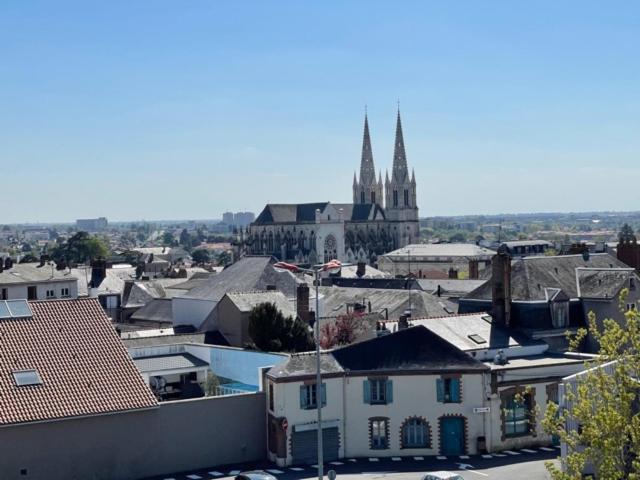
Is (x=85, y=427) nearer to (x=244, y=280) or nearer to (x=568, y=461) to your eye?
(x=568, y=461)

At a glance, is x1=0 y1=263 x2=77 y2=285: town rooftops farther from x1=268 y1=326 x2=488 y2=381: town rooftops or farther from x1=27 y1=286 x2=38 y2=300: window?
x1=268 y1=326 x2=488 y2=381: town rooftops

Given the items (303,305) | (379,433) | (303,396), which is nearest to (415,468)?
(379,433)

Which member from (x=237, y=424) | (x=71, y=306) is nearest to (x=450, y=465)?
(x=237, y=424)

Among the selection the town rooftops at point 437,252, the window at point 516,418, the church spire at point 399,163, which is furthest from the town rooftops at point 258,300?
the church spire at point 399,163

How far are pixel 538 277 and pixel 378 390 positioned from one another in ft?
50.8

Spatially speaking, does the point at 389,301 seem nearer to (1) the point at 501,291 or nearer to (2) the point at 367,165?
(1) the point at 501,291

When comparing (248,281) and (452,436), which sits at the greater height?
(248,281)

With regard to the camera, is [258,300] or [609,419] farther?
[258,300]

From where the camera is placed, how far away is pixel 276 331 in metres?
50.8

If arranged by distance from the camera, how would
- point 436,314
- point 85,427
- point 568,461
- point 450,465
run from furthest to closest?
1. point 436,314
2. point 450,465
3. point 85,427
4. point 568,461

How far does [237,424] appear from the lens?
38719 millimetres

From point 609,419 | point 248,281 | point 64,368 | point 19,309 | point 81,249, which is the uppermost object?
point 19,309

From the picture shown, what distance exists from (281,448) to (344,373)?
4.01m

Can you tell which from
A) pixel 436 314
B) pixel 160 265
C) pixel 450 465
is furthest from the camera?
pixel 160 265
